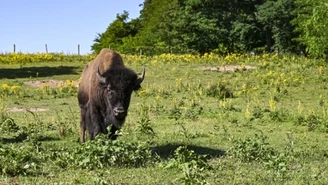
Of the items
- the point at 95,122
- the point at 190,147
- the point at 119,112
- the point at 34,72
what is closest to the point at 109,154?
the point at 119,112

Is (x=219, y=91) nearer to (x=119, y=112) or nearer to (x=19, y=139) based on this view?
(x=19, y=139)

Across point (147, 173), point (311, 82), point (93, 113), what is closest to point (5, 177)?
point (147, 173)

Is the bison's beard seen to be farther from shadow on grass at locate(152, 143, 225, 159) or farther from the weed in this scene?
the weed

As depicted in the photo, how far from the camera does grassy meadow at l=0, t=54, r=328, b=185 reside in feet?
24.5

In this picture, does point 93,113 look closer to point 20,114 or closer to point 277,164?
point 277,164

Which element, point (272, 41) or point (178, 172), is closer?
point (178, 172)

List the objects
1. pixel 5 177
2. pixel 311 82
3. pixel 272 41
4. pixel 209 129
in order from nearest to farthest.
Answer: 1. pixel 5 177
2. pixel 209 129
3. pixel 311 82
4. pixel 272 41

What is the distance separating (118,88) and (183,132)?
1.84m

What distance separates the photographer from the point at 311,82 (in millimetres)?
23844

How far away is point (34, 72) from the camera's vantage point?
95.9 feet

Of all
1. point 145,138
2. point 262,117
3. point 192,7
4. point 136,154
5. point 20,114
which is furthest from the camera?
point 192,7

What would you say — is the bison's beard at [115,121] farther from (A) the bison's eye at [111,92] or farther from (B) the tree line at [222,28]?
(B) the tree line at [222,28]

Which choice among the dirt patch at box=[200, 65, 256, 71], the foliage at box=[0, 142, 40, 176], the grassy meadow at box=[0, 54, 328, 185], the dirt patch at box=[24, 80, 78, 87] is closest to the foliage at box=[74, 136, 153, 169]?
the grassy meadow at box=[0, 54, 328, 185]

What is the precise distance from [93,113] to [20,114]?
6.99m
